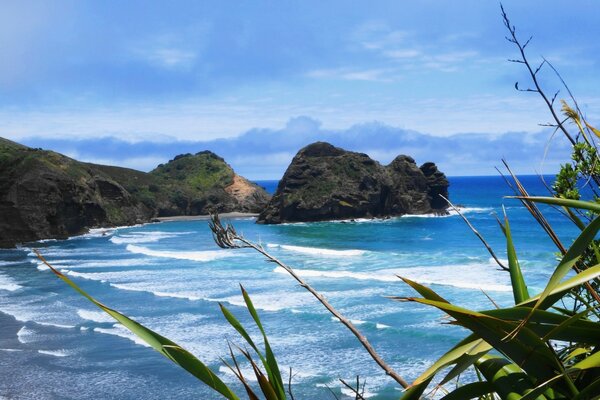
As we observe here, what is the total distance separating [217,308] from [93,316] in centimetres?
438

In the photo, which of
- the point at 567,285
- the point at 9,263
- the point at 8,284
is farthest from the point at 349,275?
the point at 567,285

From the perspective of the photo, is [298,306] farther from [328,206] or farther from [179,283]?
[328,206]

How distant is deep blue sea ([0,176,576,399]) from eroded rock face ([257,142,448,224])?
78.2ft

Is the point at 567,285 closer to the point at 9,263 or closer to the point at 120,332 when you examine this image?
the point at 120,332

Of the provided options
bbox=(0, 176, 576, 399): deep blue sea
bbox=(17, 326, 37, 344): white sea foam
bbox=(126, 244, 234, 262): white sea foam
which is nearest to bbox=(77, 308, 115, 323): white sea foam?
bbox=(0, 176, 576, 399): deep blue sea

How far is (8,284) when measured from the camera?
31391mm

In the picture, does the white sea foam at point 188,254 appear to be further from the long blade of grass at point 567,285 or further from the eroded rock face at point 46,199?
the long blade of grass at point 567,285

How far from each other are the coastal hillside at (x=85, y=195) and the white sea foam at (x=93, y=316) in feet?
50.9

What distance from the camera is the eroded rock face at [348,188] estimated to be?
76.1 meters

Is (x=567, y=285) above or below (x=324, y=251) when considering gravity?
above

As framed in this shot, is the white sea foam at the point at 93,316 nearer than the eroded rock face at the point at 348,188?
Yes

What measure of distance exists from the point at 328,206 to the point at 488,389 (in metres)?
74.9

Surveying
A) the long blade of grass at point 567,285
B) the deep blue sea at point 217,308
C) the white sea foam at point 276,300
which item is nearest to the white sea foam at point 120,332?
the deep blue sea at point 217,308

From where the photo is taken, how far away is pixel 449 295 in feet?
85.3
